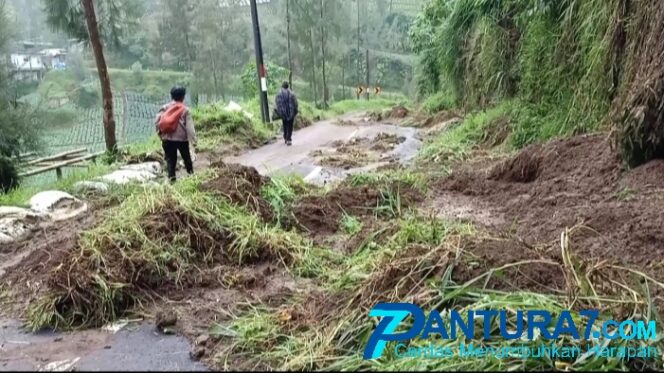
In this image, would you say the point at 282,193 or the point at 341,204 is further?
the point at 282,193

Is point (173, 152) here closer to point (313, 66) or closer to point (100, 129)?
point (100, 129)

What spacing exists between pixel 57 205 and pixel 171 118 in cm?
187

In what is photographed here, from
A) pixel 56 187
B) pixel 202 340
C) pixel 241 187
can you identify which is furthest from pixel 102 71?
pixel 202 340

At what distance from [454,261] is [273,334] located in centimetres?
117

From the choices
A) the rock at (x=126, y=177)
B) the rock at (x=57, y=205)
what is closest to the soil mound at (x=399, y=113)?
the rock at (x=126, y=177)

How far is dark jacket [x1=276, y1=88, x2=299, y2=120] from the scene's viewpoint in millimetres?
14008

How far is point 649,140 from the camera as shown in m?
5.20

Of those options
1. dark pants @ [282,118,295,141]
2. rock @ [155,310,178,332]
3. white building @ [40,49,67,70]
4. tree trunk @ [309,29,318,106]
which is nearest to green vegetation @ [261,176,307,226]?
rock @ [155,310,178,332]

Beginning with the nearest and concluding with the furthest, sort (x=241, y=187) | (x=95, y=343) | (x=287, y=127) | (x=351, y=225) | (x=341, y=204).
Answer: (x=95, y=343) < (x=351, y=225) < (x=241, y=187) < (x=341, y=204) < (x=287, y=127)

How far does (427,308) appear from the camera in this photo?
10.1 ft

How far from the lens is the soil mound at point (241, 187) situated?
5969 mm

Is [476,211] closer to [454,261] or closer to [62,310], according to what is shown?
[454,261]

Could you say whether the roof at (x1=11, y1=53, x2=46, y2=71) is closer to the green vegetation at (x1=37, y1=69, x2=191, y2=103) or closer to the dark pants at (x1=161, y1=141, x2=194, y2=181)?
the green vegetation at (x1=37, y1=69, x2=191, y2=103)

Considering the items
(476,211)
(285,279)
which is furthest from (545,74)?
(285,279)
